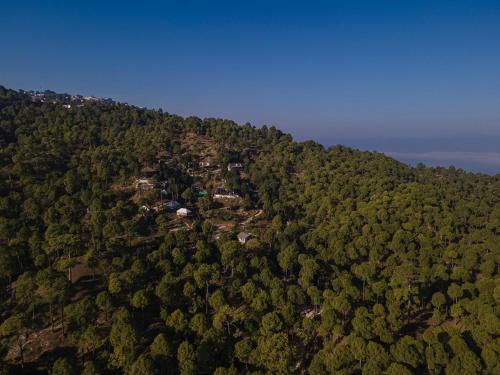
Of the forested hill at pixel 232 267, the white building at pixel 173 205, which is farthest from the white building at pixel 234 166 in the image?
the white building at pixel 173 205

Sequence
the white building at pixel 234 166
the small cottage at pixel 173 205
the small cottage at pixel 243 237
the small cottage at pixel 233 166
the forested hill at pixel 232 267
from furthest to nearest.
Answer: the white building at pixel 234 166 → the small cottage at pixel 233 166 → the small cottage at pixel 173 205 → the small cottage at pixel 243 237 → the forested hill at pixel 232 267

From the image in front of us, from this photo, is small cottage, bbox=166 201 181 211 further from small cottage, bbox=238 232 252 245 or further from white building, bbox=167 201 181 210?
small cottage, bbox=238 232 252 245

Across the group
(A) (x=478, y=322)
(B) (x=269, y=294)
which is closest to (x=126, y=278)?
(B) (x=269, y=294)

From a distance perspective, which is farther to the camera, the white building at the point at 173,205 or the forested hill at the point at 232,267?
the white building at the point at 173,205

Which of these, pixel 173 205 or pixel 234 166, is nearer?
pixel 173 205

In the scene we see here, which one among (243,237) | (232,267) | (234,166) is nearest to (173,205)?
(243,237)

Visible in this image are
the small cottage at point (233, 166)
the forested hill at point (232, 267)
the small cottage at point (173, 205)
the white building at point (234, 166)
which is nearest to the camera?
the forested hill at point (232, 267)

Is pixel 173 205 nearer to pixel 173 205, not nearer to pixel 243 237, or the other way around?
pixel 173 205

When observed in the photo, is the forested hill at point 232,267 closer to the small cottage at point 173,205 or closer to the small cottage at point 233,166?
the small cottage at point 173,205

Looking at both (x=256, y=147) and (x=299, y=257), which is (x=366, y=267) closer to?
(x=299, y=257)

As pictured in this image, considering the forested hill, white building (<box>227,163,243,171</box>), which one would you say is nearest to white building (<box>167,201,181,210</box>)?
the forested hill
